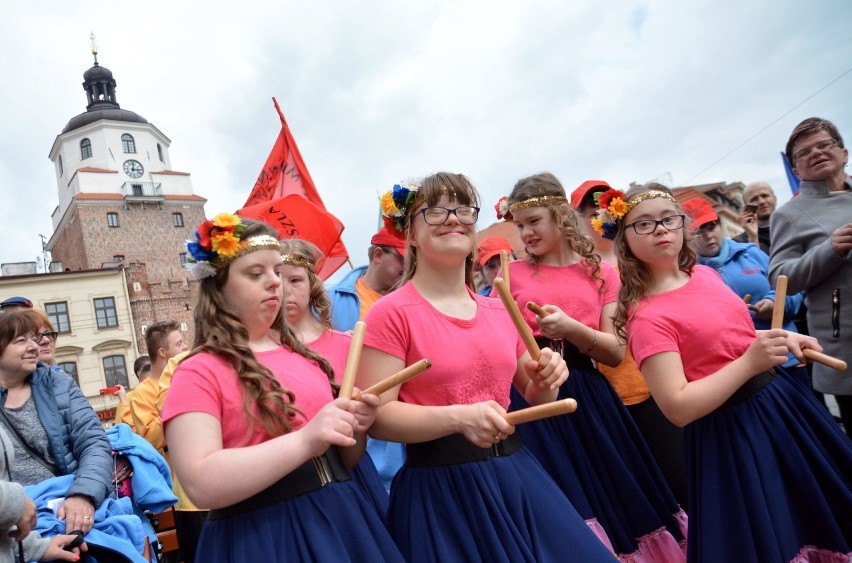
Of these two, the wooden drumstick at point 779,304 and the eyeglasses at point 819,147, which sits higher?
the eyeglasses at point 819,147

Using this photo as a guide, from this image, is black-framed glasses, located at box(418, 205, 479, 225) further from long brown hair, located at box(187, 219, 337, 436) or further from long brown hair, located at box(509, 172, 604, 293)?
long brown hair, located at box(509, 172, 604, 293)

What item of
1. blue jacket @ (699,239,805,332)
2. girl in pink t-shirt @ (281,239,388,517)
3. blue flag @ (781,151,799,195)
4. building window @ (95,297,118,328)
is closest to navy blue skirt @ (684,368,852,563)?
girl in pink t-shirt @ (281,239,388,517)

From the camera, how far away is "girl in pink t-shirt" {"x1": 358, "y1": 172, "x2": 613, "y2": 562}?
6.85 feet

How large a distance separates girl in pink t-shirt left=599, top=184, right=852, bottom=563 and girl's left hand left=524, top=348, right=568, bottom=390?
499 mm

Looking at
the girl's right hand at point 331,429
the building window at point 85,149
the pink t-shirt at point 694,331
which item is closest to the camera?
the girl's right hand at point 331,429

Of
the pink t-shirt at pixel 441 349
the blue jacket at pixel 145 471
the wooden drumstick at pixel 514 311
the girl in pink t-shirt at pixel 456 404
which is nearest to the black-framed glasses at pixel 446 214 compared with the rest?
the girl in pink t-shirt at pixel 456 404

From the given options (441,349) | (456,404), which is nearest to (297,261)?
(441,349)

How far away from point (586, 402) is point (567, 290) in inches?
24.0

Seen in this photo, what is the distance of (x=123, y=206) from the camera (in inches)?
1796

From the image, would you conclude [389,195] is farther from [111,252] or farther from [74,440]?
[111,252]

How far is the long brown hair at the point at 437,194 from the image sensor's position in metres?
2.54

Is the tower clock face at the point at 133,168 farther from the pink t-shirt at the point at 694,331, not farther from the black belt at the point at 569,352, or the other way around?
the pink t-shirt at the point at 694,331

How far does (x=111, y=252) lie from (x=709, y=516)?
155 feet

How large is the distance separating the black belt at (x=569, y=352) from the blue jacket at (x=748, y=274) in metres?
1.64
